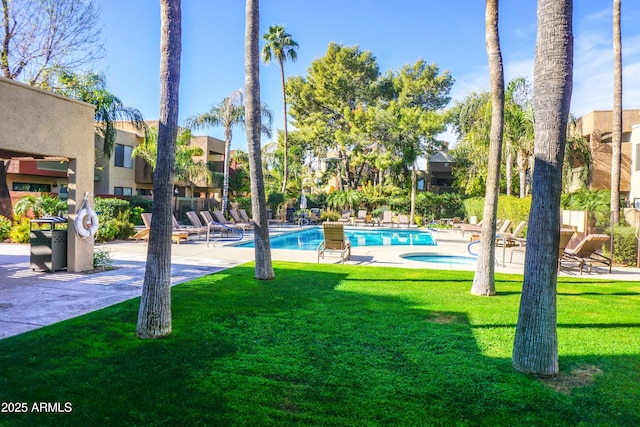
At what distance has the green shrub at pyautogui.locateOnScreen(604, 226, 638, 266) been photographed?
12047 mm

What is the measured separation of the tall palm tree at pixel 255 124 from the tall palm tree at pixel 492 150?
14.0 ft

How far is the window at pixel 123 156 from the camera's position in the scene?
32594 mm

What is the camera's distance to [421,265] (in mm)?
11492

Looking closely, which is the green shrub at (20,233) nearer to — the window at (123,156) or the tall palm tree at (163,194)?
the tall palm tree at (163,194)

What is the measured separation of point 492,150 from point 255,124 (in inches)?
185

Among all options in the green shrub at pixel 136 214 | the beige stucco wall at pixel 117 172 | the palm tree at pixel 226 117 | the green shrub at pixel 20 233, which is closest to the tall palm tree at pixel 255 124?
the green shrub at pixel 20 233

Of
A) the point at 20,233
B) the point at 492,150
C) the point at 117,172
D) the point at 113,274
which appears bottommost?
the point at 113,274

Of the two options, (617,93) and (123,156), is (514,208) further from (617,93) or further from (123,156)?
(123,156)

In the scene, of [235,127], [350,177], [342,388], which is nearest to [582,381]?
[342,388]

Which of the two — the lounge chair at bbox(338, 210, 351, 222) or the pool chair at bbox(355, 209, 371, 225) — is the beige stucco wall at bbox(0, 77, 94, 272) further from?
the pool chair at bbox(355, 209, 371, 225)

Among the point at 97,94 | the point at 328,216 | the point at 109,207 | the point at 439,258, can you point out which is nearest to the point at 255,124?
the point at 439,258

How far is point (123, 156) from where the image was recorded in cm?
3325

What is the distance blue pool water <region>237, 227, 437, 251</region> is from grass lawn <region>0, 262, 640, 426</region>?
10.7m

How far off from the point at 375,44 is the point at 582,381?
129ft
